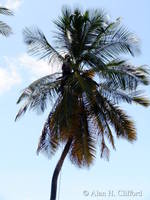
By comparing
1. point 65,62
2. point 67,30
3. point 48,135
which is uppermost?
point 67,30

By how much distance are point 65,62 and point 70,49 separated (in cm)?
67

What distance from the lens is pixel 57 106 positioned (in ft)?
76.6

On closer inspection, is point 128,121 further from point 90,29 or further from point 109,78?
point 90,29

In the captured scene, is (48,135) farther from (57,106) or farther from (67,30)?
(67,30)

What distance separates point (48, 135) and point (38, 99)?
5.53 ft

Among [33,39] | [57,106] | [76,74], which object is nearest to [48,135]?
[57,106]

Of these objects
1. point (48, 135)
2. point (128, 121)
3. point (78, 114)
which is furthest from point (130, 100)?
point (48, 135)

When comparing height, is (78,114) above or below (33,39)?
below

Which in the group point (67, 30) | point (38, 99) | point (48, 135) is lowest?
point (48, 135)

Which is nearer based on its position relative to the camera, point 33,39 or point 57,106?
point 57,106

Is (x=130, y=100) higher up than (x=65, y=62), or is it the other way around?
(x=65, y=62)

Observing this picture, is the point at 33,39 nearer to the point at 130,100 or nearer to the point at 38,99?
the point at 38,99

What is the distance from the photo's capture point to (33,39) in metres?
24.9

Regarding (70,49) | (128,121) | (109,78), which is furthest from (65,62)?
(128,121)
